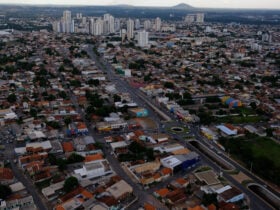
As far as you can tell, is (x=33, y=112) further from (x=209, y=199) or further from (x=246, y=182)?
(x=246, y=182)

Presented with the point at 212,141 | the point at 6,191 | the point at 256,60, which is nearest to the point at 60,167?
the point at 6,191

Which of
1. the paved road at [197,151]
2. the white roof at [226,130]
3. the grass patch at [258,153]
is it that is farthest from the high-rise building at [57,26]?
the grass patch at [258,153]

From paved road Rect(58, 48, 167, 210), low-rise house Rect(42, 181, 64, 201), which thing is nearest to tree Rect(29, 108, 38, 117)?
paved road Rect(58, 48, 167, 210)

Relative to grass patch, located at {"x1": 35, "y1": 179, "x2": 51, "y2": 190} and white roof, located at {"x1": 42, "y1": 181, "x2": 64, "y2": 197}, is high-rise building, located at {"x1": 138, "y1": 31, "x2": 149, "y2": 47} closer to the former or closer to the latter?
grass patch, located at {"x1": 35, "y1": 179, "x2": 51, "y2": 190}

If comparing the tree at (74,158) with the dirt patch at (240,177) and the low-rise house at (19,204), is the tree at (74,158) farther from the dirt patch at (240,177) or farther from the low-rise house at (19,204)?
the dirt patch at (240,177)

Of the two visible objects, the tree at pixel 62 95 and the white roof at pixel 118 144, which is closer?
the white roof at pixel 118 144

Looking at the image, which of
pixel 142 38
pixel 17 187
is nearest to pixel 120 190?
pixel 17 187
